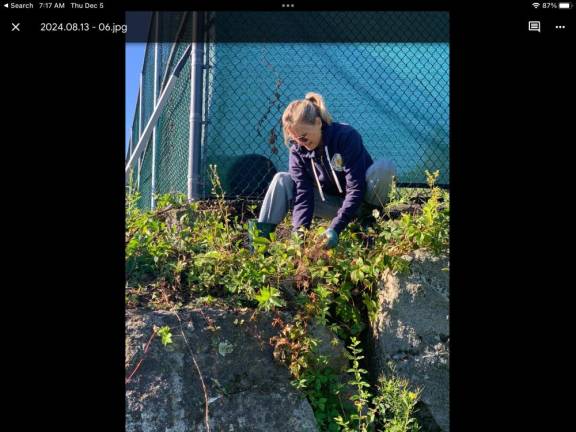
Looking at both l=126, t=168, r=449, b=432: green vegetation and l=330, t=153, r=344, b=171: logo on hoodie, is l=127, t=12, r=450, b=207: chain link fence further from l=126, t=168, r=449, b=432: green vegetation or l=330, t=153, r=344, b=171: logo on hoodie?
l=126, t=168, r=449, b=432: green vegetation

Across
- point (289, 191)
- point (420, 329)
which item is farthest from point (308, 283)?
point (289, 191)

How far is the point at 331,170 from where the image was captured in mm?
4117

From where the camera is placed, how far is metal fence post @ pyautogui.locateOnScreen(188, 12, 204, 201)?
4.56 m

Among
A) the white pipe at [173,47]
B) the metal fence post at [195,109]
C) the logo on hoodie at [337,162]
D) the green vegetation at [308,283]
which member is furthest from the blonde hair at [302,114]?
the white pipe at [173,47]

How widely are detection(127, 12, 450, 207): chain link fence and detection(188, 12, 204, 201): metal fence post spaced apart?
5 cm

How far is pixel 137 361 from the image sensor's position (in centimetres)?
311

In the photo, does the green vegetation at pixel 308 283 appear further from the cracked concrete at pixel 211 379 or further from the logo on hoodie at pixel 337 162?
the logo on hoodie at pixel 337 162

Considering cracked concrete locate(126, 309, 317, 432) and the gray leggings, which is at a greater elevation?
the gray leggings

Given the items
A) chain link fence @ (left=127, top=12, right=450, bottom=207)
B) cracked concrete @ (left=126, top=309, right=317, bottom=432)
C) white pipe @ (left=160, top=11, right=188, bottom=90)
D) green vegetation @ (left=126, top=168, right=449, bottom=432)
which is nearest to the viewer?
cracked concrete @ (left=126, top=309, right=317, bottom=432)

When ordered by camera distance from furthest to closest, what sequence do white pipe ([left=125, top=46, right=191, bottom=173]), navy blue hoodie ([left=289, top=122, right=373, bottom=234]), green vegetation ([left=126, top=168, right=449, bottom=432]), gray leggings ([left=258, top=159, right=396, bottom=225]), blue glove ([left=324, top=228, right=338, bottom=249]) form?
white pipe ([left=125, top=46, right=191, bottom=173]), gray leggings ([left=258, top=159, right=396, bottom=225]), navy blue hoodie ([left=289, top=122, right=373, bottom=234]), blue glove ([left=324, top=228, right=338, bottom=249]), green vegetation ([left=126, top=168, right=449, bottom=432])

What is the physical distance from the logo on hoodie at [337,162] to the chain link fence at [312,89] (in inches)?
32.6

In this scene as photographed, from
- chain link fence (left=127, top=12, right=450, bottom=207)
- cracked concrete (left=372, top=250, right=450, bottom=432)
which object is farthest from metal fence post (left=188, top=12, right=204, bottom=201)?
cracked concrete (left=372, top=250, right=450, bottom=432)

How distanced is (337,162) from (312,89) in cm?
100
